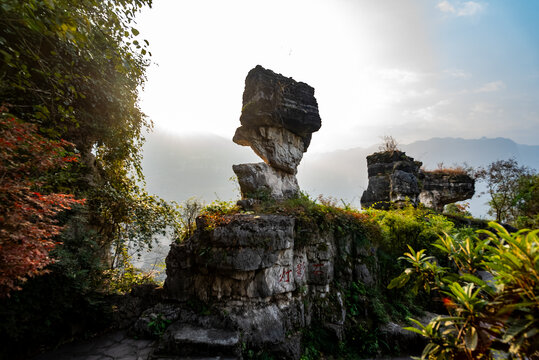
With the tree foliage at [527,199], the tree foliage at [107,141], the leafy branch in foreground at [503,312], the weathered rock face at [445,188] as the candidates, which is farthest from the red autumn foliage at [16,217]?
the tree foliage at [527,199]

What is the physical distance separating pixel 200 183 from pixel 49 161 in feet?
462

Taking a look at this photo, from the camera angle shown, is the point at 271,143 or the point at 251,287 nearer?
the point at 251,287

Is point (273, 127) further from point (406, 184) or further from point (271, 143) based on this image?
point (406, 184)

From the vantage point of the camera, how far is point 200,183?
137 meters

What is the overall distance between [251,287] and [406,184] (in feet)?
42.1

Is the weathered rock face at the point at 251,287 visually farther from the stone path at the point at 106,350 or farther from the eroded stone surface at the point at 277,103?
the eroded stone surface at the point at 277,103

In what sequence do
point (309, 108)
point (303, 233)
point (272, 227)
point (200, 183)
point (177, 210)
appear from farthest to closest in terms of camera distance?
point (200, 183) < point (309, 108) < point (177, 210) < point (303, 233) < point (272, 227)

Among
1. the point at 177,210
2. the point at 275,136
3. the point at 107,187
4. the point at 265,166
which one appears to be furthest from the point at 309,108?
the point at 107,187

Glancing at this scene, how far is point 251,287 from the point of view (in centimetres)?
501

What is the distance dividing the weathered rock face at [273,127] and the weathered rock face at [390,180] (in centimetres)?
724

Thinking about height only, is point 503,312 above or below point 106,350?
above

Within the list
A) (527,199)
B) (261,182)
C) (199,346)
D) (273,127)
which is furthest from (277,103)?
(527,199)

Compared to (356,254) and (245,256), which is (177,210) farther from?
(356,254)

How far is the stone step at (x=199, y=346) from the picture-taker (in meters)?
4.23
